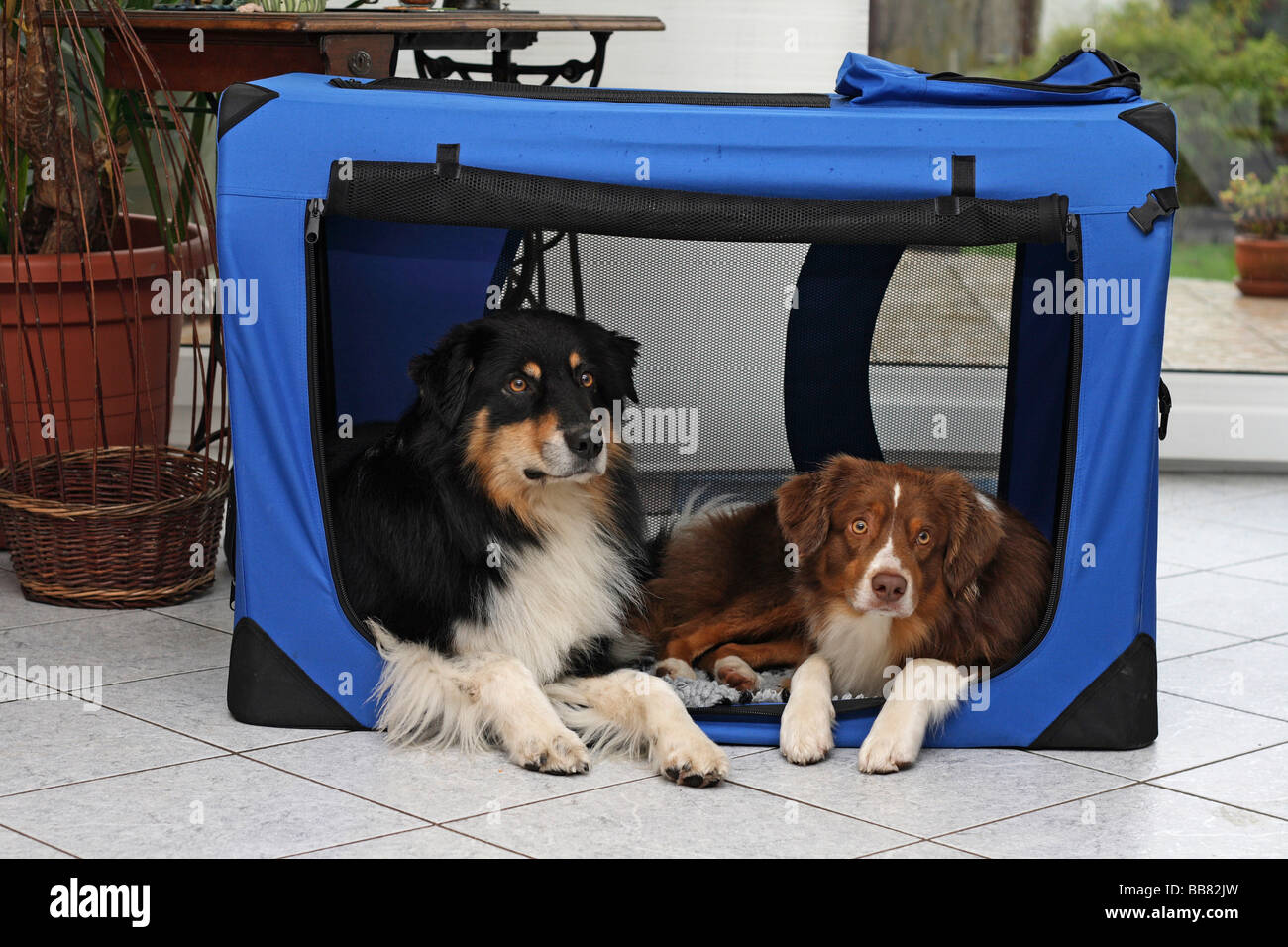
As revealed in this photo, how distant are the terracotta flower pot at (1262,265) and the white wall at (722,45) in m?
1.60

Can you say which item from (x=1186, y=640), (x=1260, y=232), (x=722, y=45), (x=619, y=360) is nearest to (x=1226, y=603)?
(x=1186, y=640)

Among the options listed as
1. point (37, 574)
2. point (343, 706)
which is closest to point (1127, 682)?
point (343, 706)

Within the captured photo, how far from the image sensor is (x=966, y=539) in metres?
2.64

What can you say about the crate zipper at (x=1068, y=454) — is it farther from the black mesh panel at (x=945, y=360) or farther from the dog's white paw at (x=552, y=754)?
the dog's white paw at (x=552, y=754)

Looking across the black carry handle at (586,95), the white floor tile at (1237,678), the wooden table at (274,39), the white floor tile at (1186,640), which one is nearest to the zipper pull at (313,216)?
the black carry handle at (586,95)

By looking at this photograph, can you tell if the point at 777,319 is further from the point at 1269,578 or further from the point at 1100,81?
the point at 1269,578

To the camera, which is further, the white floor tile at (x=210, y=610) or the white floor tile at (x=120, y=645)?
the white floor tile at (x=210, y=610)

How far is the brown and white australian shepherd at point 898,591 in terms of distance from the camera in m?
2.55

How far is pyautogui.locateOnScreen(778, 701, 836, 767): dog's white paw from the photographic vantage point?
2.54 metres

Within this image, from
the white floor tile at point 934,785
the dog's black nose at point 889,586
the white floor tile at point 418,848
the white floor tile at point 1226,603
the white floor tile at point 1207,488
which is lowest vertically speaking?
the white floor tile at point 1207,488

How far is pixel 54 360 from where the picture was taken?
3.69m

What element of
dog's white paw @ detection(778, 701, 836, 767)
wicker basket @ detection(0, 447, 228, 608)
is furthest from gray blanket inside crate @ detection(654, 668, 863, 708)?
wicker basket @ detection(0, 447, 228, 608)

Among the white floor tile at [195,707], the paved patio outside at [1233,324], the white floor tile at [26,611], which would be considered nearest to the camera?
the white floor tile at [195,707]

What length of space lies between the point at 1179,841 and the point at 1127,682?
42cm
